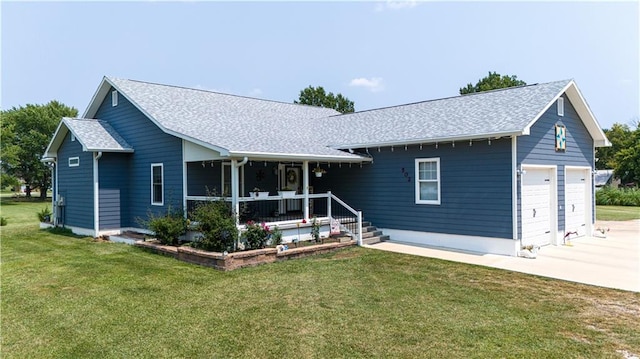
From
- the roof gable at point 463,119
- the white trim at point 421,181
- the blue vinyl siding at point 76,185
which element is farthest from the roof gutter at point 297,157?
the blue vinyl siding at point 76,185

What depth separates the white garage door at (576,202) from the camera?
1294 cm

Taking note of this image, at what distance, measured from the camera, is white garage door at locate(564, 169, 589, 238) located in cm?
1294

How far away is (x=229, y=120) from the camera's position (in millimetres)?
14500

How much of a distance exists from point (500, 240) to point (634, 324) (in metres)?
4.99

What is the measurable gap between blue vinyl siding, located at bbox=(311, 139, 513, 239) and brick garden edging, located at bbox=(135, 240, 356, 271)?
273cm

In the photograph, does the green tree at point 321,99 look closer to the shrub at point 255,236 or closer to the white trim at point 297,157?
the white trim at point 297,157

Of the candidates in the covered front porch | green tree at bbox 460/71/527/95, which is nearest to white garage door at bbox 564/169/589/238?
the covered front porch

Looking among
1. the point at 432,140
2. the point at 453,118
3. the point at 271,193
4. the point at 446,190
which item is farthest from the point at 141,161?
the point at 453,118

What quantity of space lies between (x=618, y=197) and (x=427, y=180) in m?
24.6

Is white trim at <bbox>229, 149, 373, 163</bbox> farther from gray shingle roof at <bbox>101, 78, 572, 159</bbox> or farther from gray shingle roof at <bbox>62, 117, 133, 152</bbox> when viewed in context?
gray shingle roof at <bbox>62, 117, 133, 152</bbox>

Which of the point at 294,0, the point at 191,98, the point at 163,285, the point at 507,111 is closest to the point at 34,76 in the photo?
the point at 191,98

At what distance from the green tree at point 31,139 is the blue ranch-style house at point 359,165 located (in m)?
29.3

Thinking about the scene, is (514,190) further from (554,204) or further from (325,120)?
(325,120)

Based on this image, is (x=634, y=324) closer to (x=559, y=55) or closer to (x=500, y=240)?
(x=500, y=240)
